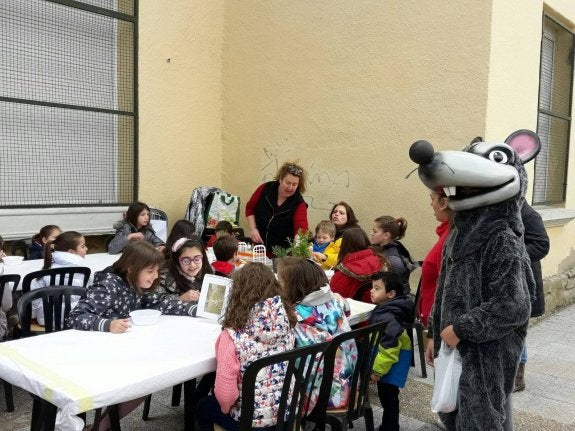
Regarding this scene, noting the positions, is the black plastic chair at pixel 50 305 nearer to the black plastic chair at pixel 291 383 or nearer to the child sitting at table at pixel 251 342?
the child sitting at table at pixel 251 342

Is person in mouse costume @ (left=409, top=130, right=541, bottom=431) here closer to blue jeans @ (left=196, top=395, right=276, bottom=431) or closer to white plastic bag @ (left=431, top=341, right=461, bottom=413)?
white plastic bag @ (left=431, top=341, right=461, bottom=413)

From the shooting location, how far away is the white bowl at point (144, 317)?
257 cm

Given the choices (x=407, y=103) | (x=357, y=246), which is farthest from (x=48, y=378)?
(x=407, y=103)

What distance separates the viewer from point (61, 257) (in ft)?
12.8

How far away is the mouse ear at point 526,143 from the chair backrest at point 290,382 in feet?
4.95

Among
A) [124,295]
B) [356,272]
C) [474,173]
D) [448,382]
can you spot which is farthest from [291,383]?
[356,272]

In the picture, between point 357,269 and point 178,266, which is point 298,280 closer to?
point 178,266

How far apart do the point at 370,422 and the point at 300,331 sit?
0.79 m

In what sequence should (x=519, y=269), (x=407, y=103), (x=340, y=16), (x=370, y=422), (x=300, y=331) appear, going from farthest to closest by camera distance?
(x=340, y=16) → (x=407, y=103) → (x=370, y=422) → (x=300, y=331) → (x=519, y=269)

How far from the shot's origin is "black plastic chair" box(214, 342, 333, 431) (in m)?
1.98

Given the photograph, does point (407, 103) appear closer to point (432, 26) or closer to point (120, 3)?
point (432, 26)

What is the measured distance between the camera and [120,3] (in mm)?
6016

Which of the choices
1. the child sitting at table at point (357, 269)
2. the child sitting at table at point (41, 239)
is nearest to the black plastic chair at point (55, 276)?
the child sitting at table at point (41, 239)

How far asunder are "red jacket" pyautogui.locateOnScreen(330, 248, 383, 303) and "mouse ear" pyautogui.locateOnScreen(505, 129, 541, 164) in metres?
1.16
